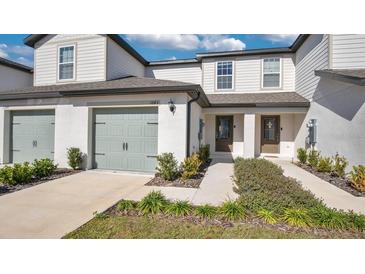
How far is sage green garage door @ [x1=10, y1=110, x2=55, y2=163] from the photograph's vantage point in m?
9.02

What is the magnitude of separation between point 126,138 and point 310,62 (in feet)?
→ 31.1

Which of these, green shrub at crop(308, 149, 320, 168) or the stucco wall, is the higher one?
the stucco wall

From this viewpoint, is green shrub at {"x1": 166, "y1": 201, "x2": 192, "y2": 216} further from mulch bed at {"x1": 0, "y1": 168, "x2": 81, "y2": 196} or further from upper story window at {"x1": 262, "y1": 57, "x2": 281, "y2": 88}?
upper story window at {"x1": 262, "y1": 57, "x2": 281, "y2": 88}

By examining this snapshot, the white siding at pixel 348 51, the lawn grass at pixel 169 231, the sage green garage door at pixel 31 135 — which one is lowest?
the lawn grass at pixel 169 231

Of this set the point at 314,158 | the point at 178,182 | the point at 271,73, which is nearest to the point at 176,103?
the point at 178,182

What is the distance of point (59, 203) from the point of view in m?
4.72

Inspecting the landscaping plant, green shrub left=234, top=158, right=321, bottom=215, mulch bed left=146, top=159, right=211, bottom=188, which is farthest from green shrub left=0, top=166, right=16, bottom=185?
green shrub left=234, top=158, right=321, bottom=215

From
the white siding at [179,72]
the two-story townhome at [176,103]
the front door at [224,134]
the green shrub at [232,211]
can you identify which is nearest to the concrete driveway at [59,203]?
the two-story townhome at [176,103]

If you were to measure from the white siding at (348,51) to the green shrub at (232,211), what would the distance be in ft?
25.6

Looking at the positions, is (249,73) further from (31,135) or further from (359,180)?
(31,135)

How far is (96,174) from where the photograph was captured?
25.0 ft

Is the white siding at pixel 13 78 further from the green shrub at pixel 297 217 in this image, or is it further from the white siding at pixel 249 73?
the green shrub at pixel 297 217

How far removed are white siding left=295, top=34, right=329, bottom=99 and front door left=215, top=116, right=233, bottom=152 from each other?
4.30 m

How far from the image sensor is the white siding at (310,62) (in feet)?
28.8
